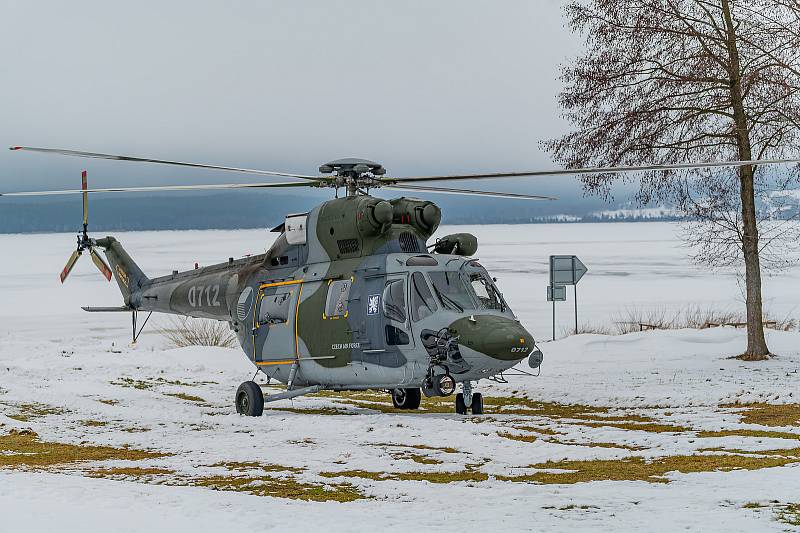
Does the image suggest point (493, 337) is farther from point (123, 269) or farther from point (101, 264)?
point (101, 264)

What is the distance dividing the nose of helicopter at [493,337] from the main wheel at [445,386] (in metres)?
0.55

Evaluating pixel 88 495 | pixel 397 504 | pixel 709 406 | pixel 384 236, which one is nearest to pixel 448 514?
pixel 397 504

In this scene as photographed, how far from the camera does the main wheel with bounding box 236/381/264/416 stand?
16.6 meters

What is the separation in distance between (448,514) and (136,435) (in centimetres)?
723

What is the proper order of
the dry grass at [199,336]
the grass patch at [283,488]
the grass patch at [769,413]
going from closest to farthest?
the grass patch at [283,488]
the grass patch at [769,413]
the dry grass at [199,336]

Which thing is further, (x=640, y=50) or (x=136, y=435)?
(x=640, y=50)

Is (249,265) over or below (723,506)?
over

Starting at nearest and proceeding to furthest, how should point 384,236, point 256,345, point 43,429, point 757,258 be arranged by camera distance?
1. point 43,429
2. point 384,236
3. point 256,345
4. point 757,258

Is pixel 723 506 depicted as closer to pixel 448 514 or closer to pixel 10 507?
pixel 448 514

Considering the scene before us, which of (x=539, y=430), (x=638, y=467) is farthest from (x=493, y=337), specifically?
(x=638, y=467)

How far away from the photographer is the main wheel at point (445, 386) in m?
14.3

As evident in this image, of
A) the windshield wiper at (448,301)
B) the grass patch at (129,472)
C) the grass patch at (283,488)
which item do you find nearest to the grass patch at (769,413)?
the windshield wiper at (448,301)

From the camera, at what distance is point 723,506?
7.97 m

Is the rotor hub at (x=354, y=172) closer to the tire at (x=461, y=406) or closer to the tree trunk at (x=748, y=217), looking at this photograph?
the tire at (x=461, y=406)
